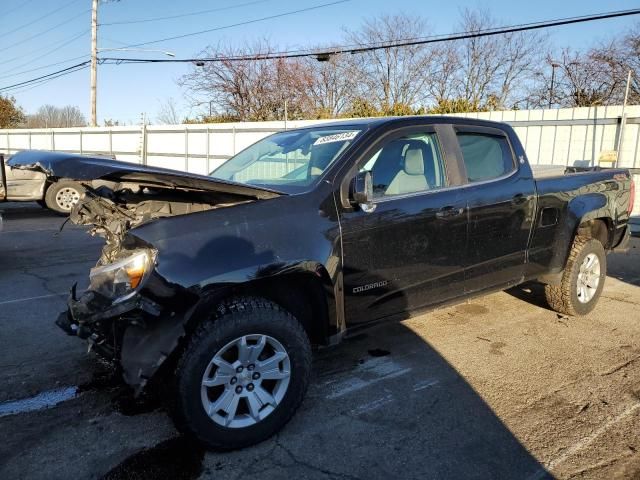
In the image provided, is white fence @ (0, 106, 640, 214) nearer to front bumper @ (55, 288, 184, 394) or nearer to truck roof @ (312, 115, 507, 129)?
truck roof @ (312, 115, 507, 129)

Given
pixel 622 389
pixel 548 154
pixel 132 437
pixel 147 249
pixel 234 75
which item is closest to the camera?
pixel 147 249

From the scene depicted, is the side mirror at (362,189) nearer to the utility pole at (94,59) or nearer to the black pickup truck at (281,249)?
the black pickup truck at (281,249)

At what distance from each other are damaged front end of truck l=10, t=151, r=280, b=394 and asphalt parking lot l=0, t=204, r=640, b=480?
20.5 inches

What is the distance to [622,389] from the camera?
138 inches

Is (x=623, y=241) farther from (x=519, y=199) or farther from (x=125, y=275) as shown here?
(x=125, y=275)

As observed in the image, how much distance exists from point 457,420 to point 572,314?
2635mm

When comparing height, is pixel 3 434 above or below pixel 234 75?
below

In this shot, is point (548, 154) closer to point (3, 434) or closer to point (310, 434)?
point (310, 434)

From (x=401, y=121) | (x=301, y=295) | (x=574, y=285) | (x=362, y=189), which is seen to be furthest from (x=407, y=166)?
(x=574, y=285)

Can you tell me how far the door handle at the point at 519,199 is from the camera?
4148mm

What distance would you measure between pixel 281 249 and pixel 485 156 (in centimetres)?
226

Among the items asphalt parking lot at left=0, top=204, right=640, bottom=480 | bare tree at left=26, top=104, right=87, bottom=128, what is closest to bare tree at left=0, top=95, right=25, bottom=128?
bare tree at left=26, top=104, right=87, bottom=128

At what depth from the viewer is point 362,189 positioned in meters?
3.05

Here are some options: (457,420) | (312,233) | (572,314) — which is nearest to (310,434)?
(457,420)
